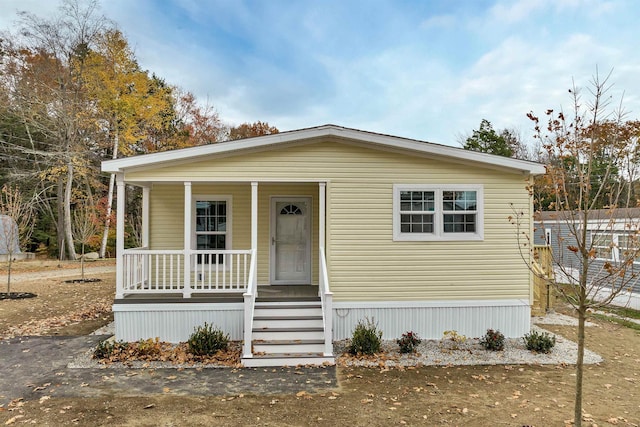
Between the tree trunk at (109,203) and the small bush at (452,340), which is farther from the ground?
the tree trunk at (109,203)

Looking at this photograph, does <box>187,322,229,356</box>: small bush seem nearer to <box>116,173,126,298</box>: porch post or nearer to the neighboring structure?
<box>116,173,126,298</box>: porch post

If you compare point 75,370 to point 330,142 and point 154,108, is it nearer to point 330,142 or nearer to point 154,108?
point 330,142

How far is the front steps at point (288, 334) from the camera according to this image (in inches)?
265

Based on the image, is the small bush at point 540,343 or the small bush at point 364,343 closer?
the small bush at point 364,343

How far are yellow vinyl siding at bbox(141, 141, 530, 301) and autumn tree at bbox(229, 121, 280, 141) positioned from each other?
73.9 feet

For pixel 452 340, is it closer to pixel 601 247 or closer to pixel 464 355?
pixel 464 355

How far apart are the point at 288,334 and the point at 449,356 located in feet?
9.56

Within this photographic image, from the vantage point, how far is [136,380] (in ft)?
19.7

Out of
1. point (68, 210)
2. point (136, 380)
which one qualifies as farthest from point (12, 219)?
Answer: point (136, 380)

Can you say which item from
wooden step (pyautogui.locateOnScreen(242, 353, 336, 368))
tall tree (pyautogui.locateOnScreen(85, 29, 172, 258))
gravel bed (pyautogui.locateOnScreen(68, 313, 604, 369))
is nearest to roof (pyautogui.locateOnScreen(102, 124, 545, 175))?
gravel bed (pyautogui.locateOnScreen(68, 313, 604, 369))

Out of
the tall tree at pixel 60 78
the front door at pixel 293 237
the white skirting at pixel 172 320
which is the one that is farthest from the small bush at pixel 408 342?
the tall tree at pixel 60 78

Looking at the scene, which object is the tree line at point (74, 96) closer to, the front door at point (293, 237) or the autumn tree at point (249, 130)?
the autumn tree at point (249, 130)

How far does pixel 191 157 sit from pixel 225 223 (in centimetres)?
216

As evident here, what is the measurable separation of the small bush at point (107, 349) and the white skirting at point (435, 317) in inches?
156
